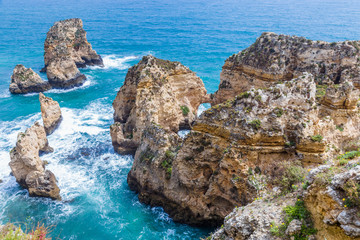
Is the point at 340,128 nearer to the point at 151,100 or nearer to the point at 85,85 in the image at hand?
the point at 151,100

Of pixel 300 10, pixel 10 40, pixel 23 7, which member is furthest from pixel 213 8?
pixel 23 7

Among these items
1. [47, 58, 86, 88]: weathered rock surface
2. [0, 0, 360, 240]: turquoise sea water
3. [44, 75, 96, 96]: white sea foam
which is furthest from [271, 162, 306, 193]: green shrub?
[47, 58, 86, 88]: weathered rock surface

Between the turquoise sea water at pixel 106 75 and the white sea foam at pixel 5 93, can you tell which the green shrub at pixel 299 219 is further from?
the white sea foam at pixel 5 93

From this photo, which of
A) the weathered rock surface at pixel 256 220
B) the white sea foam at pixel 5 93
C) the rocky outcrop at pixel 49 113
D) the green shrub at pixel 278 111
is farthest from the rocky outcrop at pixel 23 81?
the weathered rock surface at pixel 256 220

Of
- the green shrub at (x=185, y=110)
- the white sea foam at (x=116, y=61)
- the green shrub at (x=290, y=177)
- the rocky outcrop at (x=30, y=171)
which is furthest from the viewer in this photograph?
the white sea foam at (x=116, y=61)

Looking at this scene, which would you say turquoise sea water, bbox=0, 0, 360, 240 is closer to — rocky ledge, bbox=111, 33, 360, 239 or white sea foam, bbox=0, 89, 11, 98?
white sea foam, bbox=0, 89, 11, 98

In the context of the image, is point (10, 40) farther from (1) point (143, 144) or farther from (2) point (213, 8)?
(2) point (213, 8)
